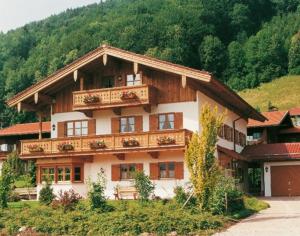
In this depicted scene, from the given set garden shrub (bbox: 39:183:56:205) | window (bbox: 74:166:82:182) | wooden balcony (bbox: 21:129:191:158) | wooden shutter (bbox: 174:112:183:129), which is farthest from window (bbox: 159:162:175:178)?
garden shrub (bbox: 39:183:56:205)

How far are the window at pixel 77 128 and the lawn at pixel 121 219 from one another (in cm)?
823

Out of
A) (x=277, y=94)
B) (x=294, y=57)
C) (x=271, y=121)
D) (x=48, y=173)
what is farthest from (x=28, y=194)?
(x=294, y=57)

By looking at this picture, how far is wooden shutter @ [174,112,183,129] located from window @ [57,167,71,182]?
7.96 metres

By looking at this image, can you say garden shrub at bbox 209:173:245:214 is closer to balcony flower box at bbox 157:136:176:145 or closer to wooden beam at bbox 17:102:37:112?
balcony flower box at bbox 157:136:176:145

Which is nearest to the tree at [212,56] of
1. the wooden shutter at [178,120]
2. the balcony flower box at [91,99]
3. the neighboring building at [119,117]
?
the neighboring building at [119,117]

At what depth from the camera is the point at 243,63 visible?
121250 millimetres

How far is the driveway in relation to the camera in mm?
23188

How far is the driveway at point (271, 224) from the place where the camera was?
23188mm

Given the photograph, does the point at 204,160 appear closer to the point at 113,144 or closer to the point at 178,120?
the point at 178,120

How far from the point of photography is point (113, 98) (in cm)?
3675

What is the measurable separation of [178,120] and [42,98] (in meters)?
10.1

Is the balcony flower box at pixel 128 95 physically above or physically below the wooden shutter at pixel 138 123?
above

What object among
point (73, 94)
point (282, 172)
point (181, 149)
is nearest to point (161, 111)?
point (181, 149)

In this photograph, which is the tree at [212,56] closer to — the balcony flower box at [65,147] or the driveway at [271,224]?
the balcony flower box at [65,147]
